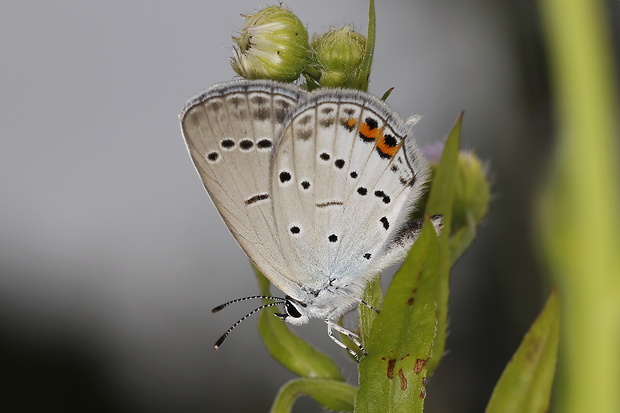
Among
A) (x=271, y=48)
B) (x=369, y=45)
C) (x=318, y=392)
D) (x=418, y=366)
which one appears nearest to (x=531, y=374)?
(x=418, y=366)

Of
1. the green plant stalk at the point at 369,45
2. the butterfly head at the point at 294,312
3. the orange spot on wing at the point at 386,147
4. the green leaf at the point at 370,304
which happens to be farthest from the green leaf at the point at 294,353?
the green plant stalk at the point at 369,45

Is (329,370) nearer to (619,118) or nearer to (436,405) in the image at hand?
(619,118)

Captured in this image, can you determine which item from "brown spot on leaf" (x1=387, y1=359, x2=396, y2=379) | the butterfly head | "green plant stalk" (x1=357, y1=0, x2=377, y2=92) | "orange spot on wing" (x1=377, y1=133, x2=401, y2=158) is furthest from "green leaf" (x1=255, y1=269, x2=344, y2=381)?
"green plant stalk" (x1=357, y1=0, x2=377, y2=92)

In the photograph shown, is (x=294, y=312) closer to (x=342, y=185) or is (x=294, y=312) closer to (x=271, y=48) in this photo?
(x=342, y=185)

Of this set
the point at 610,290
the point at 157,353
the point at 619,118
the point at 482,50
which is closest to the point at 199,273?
the point at 157,353

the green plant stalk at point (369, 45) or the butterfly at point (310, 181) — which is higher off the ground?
the green plant stalk at point (369, 45)

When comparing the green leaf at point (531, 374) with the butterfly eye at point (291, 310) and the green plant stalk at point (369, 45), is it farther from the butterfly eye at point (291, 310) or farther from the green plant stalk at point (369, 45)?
the green plant stalk at point (369, 45)

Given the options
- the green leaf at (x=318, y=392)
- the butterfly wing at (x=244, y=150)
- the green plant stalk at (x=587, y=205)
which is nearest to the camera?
the green plant stalk at (x=587, y=205)
